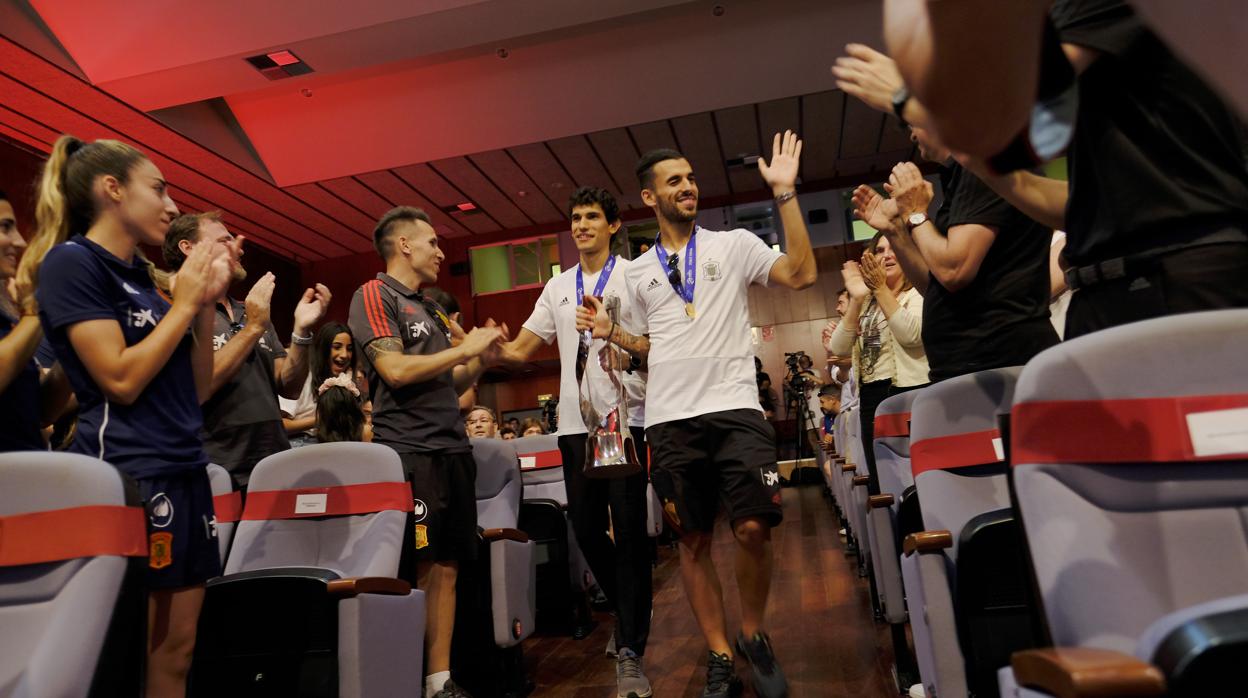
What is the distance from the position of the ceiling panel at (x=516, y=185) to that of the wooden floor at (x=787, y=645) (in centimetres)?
565

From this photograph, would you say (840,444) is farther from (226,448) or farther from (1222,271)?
(1222,271)

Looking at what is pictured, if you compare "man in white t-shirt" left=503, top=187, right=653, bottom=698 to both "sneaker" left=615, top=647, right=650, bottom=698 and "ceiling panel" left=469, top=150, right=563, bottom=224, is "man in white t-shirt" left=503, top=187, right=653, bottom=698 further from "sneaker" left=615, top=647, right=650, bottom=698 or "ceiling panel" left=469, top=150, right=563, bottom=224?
"ceiling panel" left=469, top=150, right=563, bottom=224

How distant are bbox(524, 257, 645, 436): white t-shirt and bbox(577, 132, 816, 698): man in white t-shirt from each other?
314 mm

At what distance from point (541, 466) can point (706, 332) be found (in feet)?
6.19

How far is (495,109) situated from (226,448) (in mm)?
6191

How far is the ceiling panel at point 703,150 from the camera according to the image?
349 inches

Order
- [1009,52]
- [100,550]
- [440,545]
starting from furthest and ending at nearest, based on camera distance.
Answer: [440,545]
[100,550]
[1009,52]

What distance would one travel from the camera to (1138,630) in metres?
0.99

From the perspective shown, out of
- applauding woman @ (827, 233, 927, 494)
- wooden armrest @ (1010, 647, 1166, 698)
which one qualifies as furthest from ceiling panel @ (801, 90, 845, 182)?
wooden armrest @ (1010, 647, 1166, 698)

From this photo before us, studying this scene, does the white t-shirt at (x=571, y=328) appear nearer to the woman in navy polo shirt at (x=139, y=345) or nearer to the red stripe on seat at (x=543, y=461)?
the red stripe on seat at (x=543, y=461)

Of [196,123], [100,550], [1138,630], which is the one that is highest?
[196,123]

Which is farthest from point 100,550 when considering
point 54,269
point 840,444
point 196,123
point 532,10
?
point 196,123

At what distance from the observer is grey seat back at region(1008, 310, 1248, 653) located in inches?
40.1

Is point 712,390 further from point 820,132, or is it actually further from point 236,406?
point 820,132
